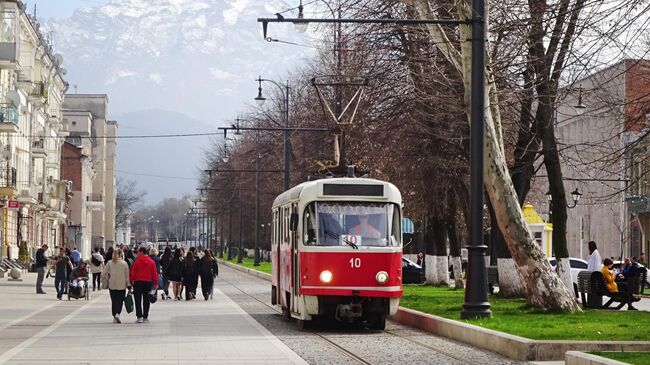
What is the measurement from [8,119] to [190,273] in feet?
85.4

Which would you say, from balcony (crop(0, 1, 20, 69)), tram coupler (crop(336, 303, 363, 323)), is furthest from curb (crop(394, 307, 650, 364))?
balcony (crop(0, 1, 20, 69))

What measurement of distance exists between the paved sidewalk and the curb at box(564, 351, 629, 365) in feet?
12.9

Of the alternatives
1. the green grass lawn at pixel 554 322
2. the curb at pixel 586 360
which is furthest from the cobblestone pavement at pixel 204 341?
the curb at pixel 586 360

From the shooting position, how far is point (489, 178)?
1087 inches

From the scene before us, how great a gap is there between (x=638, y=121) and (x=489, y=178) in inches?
308

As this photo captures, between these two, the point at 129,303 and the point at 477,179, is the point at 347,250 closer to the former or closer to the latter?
the point at 477,179

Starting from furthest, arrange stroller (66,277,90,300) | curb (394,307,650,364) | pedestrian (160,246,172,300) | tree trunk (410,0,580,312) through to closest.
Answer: pedestrian (160,246,172,300)
stroller (66,277,90,300)
tree trunk (410,0,580,312)
curb (394,307,650,364)

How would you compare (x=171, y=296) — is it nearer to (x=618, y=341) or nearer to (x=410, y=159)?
(x=410, y=159)

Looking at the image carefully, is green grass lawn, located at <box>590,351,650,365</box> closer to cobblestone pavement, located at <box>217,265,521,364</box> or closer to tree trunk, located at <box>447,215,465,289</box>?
cobblestone pavement, located at <box>217,265,521,364</box>

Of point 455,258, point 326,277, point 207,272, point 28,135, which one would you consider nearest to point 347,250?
point 326,277

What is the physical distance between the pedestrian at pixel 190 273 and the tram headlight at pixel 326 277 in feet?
56.5

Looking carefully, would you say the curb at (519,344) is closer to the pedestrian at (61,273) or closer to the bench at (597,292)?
the bench at (597,292)

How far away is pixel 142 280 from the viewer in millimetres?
29016

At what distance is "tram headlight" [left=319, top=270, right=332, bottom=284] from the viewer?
26031 millimetres
